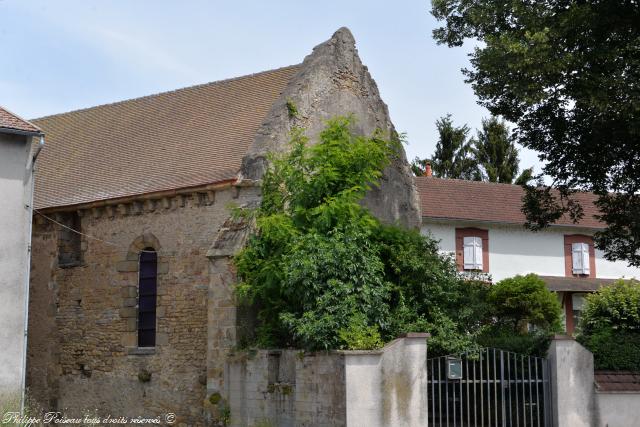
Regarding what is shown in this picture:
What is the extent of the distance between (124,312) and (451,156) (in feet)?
95.5

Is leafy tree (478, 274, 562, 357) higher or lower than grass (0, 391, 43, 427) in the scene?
higher

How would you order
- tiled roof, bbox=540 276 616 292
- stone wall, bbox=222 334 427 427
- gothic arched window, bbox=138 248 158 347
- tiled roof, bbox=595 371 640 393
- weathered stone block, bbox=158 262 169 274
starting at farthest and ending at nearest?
tiled roof, bbox=540 276 616 292, gothic arched window, bbox=138 248 158 347, weathered stone block, bbox=158 262 169 274, tiled roof, bbox=595 371 640 393, stone wall, bbox=222 334 427 427

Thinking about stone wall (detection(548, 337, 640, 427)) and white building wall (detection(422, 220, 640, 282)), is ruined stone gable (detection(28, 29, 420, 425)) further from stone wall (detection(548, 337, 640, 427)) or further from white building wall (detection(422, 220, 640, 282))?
white building wall (detection(422, 220, 640, 282))

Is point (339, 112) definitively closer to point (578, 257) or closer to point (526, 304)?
point (526, 304)

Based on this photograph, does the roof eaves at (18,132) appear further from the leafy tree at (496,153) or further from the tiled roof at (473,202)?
the leafy tree at (496,153)

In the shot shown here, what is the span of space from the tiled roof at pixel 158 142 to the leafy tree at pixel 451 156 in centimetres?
2369

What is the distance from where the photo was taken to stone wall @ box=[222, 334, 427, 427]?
15719 mm

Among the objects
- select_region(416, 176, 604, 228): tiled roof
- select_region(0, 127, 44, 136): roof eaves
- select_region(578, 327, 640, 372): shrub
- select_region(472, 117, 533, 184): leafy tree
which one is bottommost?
select_region(578, 327, 640, 372): shrub

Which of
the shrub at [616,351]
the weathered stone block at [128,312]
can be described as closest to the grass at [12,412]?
the weathered stone block at [128,312]

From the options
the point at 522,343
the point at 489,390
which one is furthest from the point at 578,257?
the point at 489,390

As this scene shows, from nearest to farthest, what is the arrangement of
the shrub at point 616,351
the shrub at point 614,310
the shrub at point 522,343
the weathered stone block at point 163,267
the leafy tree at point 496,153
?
the shrub at point 522,343 < the shrub at point 616,351 < the shrub at point 614,310 < the weathered stone block at point 163,267 < the leafy tree at point 496,153

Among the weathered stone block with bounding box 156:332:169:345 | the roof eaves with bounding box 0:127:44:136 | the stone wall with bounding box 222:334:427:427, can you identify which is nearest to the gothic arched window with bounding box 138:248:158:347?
the weathered stone block with bounding box 156:332:169:345

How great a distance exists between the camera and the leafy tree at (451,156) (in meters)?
48.0

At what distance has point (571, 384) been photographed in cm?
1720
